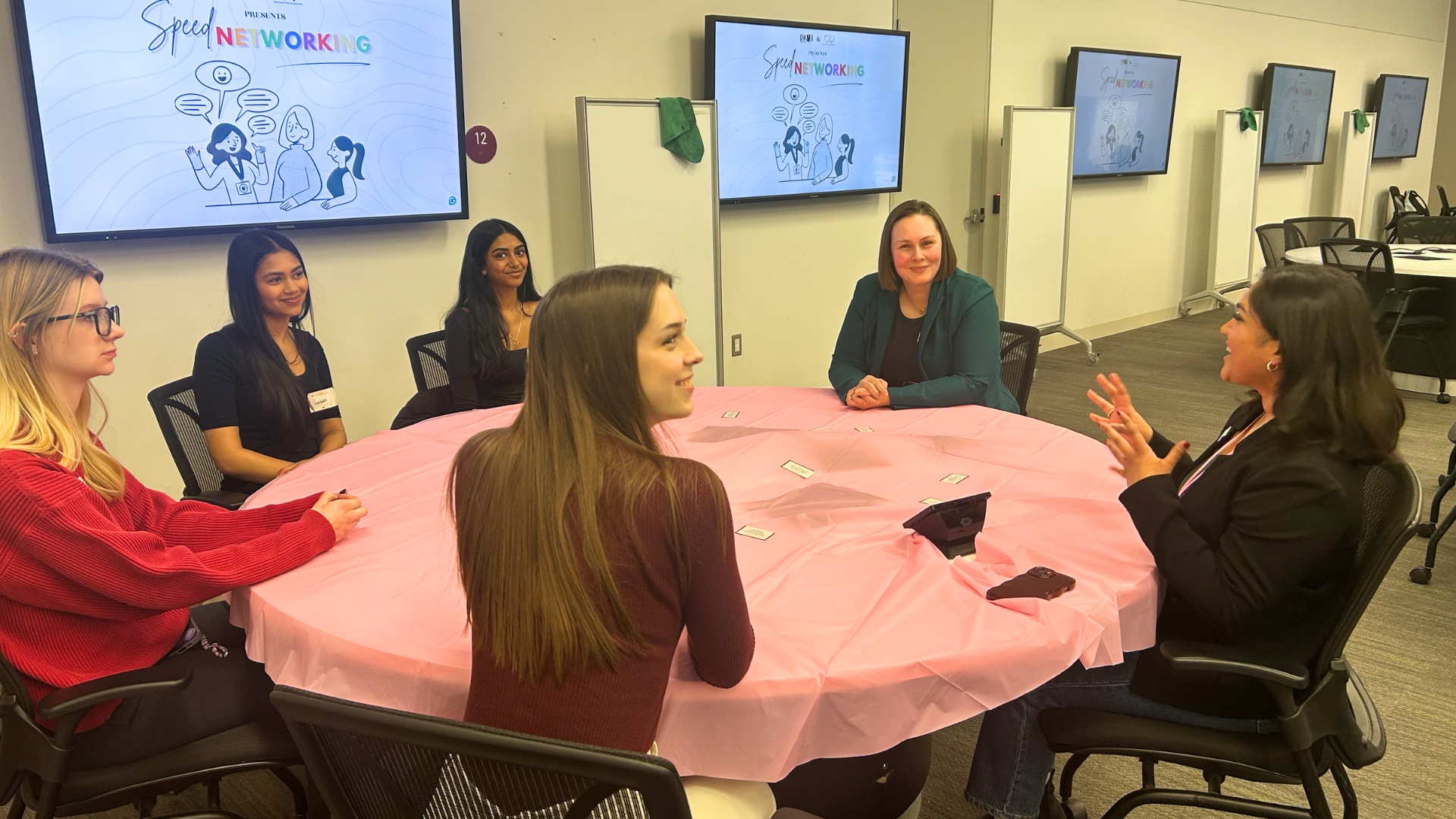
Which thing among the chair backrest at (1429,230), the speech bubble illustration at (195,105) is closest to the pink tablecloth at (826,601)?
the speech bubble illustration at (195,105)

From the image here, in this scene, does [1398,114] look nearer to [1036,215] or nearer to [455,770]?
[1036,215]

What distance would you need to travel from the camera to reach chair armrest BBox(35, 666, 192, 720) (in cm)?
150

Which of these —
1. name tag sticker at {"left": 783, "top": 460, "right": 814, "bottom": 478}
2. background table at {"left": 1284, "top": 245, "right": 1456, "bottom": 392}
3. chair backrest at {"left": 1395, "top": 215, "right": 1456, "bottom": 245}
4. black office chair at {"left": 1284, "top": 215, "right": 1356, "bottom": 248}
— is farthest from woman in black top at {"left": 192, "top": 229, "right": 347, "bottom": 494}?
chair backrest at {"left": 1395, "top": 215, "right": 1456, "bottom": 245}

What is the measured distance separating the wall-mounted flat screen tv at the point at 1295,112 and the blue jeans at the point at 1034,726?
8945 mm

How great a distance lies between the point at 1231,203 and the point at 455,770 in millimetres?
9259

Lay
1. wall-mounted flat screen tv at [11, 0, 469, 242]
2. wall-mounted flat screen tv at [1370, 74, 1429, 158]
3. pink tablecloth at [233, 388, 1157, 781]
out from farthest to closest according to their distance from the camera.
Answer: wall-mounted flat screen tv at [1370, 74, 1429, 158] < wall-mounted flat screen tv at [11, 0, 469, 242] < pink tablecloth at [233, 388, 1157, 781]

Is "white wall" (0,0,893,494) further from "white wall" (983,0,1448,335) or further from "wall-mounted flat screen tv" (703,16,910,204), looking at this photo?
"white wall" (983,0,1448,335)

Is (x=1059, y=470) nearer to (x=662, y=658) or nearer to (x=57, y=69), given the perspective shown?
(x=662, y=658)

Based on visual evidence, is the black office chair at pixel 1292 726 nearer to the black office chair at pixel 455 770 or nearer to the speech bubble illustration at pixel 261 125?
the black office chair at pixel 455 770

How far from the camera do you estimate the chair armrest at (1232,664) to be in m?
1.54

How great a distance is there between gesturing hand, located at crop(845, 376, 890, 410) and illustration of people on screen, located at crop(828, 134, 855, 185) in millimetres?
3108

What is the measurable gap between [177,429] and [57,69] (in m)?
1.48

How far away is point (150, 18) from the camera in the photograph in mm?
3383

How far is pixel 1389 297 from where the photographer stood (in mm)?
5742
